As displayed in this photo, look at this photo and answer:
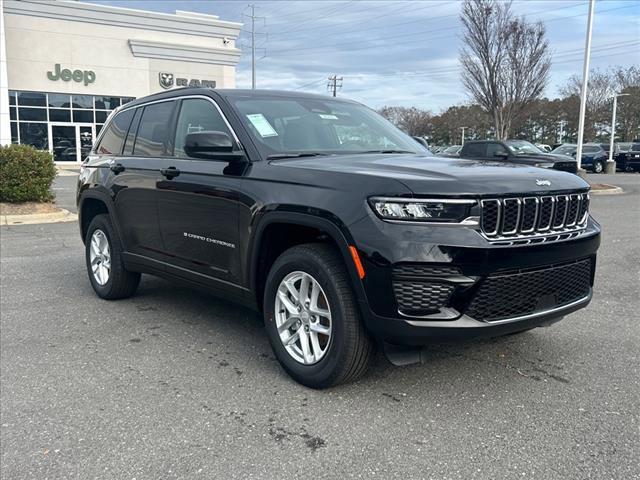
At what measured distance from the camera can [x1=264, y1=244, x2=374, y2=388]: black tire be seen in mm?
3348

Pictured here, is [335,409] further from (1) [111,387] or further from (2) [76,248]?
(2) [76,248]

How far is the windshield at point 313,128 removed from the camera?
4.22 m

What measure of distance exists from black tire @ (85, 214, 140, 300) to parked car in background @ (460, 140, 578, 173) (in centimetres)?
1124

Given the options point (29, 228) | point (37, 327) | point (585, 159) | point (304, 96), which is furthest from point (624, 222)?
point (585, 159)

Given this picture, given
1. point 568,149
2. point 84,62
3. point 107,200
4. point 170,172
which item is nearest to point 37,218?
point 107,200

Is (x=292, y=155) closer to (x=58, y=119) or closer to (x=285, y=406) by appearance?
(x=285, y=406)

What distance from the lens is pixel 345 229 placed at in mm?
3260

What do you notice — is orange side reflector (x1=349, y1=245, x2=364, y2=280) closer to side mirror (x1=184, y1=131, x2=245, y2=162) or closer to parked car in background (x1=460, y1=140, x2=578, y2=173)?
side mirror (x1=184, y1=131, x2=245, y2=162)

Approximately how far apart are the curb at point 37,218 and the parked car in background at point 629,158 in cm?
2902

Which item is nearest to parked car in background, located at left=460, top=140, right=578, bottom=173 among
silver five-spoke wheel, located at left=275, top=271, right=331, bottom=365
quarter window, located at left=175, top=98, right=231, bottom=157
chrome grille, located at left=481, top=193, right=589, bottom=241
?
quarter window, located at left=175, top=98, right=231, bottom=157

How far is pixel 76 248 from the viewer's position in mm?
8969

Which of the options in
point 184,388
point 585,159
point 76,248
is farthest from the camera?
point 585,159

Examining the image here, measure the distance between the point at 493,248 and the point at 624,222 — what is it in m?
9.64

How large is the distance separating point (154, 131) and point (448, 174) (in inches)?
115
